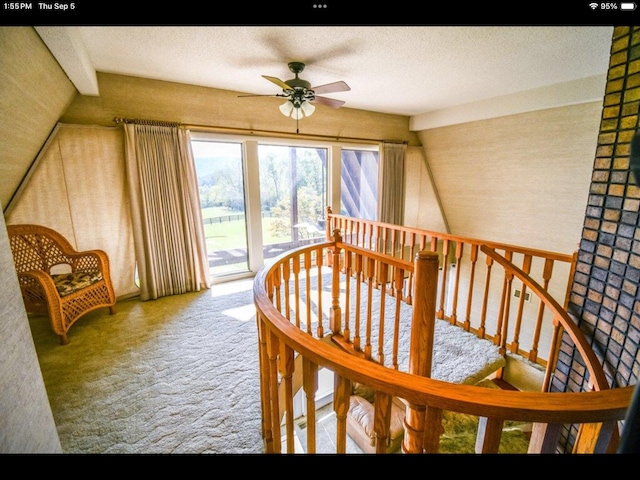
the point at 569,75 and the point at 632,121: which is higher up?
the point at 569,75

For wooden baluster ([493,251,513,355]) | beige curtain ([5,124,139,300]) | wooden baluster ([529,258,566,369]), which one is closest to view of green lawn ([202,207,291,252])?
beige curtain ([5,124,139,300])

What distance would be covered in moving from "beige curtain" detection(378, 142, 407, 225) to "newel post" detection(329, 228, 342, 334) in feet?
9.14

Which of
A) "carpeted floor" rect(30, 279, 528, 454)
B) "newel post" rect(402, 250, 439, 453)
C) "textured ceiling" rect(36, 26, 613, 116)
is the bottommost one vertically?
"carpeted floor" rect(30, 279, 528, 454)

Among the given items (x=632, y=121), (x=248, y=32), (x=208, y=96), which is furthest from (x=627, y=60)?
(x=208, y=96)

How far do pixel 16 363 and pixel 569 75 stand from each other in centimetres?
498

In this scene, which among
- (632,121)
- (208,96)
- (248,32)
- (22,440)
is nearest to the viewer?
(22,440)

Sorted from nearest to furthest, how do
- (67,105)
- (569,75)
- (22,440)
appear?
1. (22,440)
2. (67,105)
3. (569,75)

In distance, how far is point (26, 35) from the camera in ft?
5.15

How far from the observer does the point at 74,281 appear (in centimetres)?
243

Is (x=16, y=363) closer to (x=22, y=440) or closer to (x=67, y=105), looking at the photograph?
(x=22, y=440)

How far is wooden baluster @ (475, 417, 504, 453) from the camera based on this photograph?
2.14ft

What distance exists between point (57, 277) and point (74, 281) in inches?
7.9

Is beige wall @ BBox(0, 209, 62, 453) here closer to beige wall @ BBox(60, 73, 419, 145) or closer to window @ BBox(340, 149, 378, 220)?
beige wall @ BBox(60, 73, 419, 145)

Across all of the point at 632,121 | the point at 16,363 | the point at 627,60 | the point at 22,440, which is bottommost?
the point at 22,440
